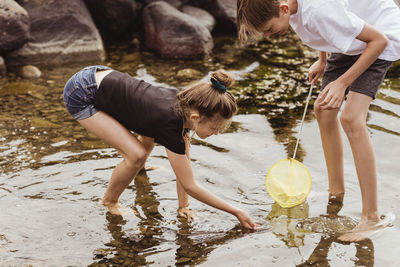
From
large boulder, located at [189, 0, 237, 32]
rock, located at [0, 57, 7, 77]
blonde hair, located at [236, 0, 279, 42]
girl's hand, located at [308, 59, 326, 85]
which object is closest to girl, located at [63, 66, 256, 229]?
blonde hair, located at [236, 0, 279, 42]

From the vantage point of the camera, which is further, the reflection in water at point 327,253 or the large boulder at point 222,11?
the large boulder at point 222,11

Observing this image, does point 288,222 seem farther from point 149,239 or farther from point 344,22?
point 344,22

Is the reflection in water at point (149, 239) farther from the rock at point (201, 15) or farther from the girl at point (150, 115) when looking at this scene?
the rock at point (201, 15)

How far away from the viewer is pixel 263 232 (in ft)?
9.43

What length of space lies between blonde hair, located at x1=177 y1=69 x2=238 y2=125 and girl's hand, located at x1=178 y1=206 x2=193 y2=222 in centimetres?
71

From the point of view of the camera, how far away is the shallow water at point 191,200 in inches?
104

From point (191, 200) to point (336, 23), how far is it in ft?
4.90

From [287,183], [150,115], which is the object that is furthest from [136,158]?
[287,183]

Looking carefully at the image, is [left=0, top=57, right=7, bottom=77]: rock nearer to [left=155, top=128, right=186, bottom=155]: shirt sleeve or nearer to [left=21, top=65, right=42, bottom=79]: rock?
[left=21, top=65, right=42, bottom=79]: rock

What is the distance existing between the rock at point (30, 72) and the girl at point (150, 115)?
2.93 meters

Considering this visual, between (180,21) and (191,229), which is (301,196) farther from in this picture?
(180,21)

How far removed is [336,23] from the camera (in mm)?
2457

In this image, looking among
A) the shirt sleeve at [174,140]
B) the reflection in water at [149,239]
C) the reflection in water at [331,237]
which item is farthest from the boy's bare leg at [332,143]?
the shirt sleeve at [174,140]

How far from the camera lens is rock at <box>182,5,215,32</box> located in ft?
25.0
